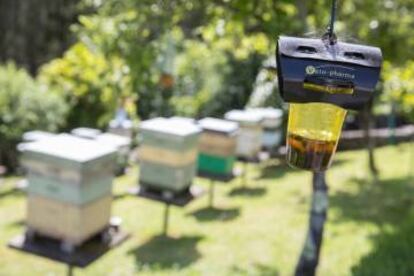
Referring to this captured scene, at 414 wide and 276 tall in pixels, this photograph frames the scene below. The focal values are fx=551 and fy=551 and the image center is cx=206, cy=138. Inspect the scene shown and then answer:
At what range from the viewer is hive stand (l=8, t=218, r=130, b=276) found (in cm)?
505

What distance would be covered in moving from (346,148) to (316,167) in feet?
49.1

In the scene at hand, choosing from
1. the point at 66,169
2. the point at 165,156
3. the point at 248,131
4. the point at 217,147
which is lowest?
the point at 248,131

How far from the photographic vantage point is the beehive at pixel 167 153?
712 centimetres

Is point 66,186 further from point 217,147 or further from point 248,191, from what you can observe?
point 248,191

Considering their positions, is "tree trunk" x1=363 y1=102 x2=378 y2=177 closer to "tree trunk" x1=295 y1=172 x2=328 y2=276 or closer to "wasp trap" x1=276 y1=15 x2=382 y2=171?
"tree trunk" x1=295 y1=172 x2=328 y2=276

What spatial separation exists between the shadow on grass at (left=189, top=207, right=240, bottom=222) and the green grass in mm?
17

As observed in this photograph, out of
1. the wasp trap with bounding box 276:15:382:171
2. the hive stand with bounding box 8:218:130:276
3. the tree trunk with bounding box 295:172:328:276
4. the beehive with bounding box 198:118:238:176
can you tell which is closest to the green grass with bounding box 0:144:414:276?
the tree trunk with bounding box 295:172:328:276

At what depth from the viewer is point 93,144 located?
17.6ft

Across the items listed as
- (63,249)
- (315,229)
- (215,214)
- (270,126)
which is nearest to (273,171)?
(270,126)

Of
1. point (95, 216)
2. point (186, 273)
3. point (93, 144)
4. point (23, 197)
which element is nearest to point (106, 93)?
point (93, 144)

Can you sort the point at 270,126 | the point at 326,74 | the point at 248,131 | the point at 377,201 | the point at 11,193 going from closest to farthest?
the point at 326,74
the point at 248,131
the point at 11,193
the point at 377,201
the point at 270,126

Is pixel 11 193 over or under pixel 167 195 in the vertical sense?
under

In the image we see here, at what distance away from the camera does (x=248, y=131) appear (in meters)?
10.7

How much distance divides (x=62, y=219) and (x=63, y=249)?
0.94 ft
